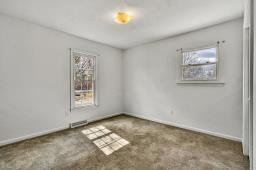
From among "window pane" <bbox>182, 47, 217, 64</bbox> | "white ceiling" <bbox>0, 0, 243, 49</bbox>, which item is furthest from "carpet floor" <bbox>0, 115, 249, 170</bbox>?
"white ceiling" <bbox>0, 0, 243, 49</bbox>

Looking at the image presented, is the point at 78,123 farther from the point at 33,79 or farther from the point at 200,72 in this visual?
the point at 200,72

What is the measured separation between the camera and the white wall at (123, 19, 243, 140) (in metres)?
2.66

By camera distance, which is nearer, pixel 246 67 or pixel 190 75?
pixel 246 67

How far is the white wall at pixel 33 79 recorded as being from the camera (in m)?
2.50

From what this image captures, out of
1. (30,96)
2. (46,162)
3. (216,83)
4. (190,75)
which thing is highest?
(190,75)

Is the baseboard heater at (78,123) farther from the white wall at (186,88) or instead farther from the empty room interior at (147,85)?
the white wall at (186,88)

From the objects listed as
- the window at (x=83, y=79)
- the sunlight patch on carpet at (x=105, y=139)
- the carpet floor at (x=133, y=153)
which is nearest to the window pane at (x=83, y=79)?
the window at (x=83, y=79)

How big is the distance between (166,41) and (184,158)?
3046 millimetres

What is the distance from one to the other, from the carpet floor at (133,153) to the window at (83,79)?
109 centimetres

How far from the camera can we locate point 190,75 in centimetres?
327

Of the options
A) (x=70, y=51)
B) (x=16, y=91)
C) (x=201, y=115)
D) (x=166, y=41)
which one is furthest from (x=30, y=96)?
(x=201, y=115)

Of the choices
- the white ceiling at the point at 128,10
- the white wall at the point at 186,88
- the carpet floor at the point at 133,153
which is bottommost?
the carpet floor at the point at 133,153

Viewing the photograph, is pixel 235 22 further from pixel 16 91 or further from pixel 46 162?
pixel 16 91

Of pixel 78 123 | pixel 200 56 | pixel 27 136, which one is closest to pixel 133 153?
pixel 78 123
